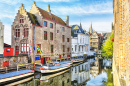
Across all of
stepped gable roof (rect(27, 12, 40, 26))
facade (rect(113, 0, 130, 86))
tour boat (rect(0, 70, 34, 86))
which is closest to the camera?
facade (rect(113, 0, 130, 86))

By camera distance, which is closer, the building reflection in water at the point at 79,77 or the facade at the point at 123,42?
the facade at the point at 123,42

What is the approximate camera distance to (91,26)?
86375mm

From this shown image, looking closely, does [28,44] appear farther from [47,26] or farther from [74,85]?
[74,85]

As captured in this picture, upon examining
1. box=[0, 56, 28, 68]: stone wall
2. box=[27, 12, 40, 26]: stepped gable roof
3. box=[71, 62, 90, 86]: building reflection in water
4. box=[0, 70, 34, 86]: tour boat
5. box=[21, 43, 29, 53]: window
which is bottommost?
box=[71, 62, 90, 86]: building reflection in water

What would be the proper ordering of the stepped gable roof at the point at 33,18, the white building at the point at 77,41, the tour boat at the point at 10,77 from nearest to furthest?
the tour boat at the point at 10,77 → the stepped gable roof at the point at 33,18 → the white building at the point at 77,41

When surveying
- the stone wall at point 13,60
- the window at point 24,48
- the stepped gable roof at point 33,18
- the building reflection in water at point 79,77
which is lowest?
the building reflection in water at point 79,77

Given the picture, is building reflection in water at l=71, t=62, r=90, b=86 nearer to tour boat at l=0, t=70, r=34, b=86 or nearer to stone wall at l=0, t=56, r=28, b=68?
tour boat at l=0, t=70, r=34, b=86

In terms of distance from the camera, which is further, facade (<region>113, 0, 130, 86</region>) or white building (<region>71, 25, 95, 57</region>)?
white building (<region>71, 25, 95, 57</region>)

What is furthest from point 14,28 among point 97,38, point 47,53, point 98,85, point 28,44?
point 97,38

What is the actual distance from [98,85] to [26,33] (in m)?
16.2

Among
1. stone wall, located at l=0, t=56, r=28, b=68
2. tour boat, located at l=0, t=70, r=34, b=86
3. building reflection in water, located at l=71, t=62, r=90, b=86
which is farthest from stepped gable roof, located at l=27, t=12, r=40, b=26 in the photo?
building reflection in water, located at l=71, t=62, r=90, b=86

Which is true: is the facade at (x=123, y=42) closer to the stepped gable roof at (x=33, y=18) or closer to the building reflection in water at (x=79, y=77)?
the building reflection in water at (x=79, y=77)

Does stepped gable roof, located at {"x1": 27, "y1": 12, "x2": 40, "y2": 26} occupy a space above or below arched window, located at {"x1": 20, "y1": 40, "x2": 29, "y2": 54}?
above

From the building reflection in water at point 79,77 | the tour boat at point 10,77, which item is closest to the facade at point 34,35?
the tour boat at point 10,77
